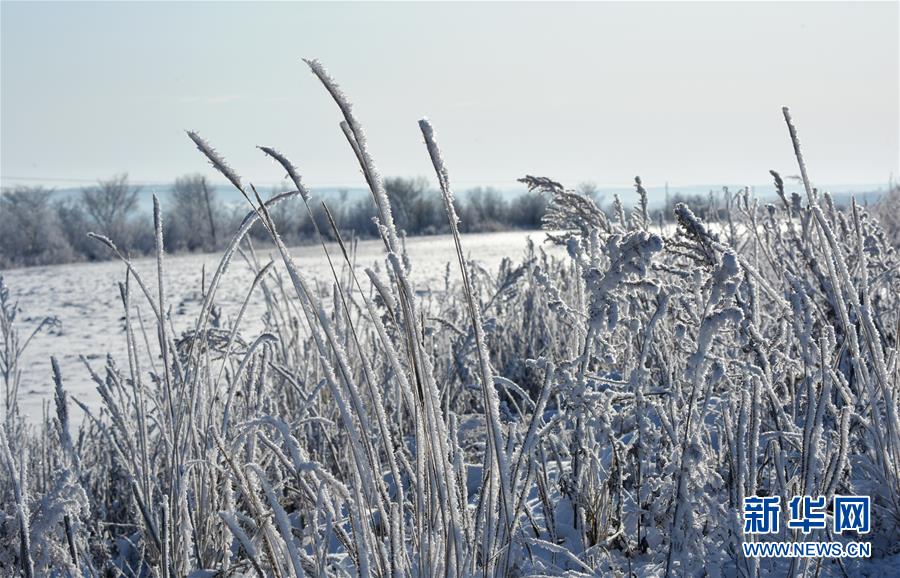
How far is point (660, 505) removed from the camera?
1.42 m

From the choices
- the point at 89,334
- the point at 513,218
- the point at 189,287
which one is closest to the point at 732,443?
the point at 89,334

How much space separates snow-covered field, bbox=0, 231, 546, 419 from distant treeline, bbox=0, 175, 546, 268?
395 cm

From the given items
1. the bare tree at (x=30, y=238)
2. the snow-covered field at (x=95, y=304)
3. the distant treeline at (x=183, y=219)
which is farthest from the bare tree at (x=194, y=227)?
the snow-covered field at (x=95, y=304)

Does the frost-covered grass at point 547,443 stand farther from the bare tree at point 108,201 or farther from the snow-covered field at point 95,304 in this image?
the bare tree at point 108,201

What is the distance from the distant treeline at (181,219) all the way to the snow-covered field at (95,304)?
3948 millimetres

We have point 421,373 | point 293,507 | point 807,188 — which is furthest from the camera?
point 293,507

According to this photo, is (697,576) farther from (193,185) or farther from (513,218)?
(193,185)

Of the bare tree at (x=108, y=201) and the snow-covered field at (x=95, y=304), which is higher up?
the bare tree at (x=108, y=201)

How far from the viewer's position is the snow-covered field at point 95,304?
6.06 meters

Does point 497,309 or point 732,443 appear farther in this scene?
point 497,309

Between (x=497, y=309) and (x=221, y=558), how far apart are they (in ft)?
8.96

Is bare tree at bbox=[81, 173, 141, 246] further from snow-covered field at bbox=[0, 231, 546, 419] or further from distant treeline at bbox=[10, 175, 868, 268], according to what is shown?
snow-covered field at bbox=[0, 231, 546, 419]

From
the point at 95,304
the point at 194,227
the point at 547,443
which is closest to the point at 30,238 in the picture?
the point at 194,227

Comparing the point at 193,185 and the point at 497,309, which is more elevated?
the point at 193,185
